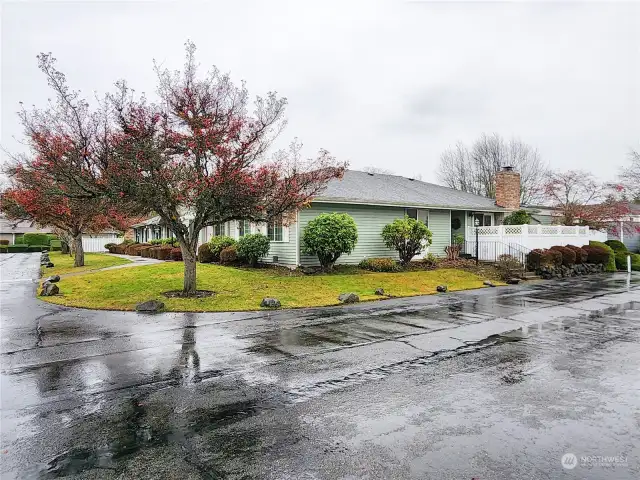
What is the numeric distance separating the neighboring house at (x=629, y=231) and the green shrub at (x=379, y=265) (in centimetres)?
1986

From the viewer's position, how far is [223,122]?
38.0 feet

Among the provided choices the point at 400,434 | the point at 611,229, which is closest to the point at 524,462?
the point at 400,434

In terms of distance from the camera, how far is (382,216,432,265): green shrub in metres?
18.2

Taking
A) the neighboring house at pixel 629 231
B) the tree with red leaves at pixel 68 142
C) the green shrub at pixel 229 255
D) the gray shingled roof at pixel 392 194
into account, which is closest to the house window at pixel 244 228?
the green shrub at pixel 229 255

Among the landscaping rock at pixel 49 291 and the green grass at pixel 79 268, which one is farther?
the green grass at pixel 79 268

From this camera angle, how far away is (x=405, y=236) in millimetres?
18234

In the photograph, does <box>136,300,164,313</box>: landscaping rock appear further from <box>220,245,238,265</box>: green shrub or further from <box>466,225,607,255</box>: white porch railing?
<box>466,225,607,255</box>: white porch railing

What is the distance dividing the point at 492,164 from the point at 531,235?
27.4 metres

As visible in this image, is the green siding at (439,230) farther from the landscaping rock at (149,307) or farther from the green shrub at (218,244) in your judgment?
the landscaping rock at (149,307)

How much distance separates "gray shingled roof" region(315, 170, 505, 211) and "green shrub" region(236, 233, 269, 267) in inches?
127

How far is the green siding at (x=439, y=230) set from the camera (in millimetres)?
21672

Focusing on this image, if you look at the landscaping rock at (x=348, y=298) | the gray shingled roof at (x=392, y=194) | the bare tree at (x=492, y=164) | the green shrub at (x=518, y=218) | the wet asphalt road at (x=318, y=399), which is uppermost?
the bare tree at (x=492, y=164)

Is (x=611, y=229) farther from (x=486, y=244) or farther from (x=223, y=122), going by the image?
(x=223, y=122)

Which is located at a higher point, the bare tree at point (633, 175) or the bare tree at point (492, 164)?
the bare tree at point (492, 164)
